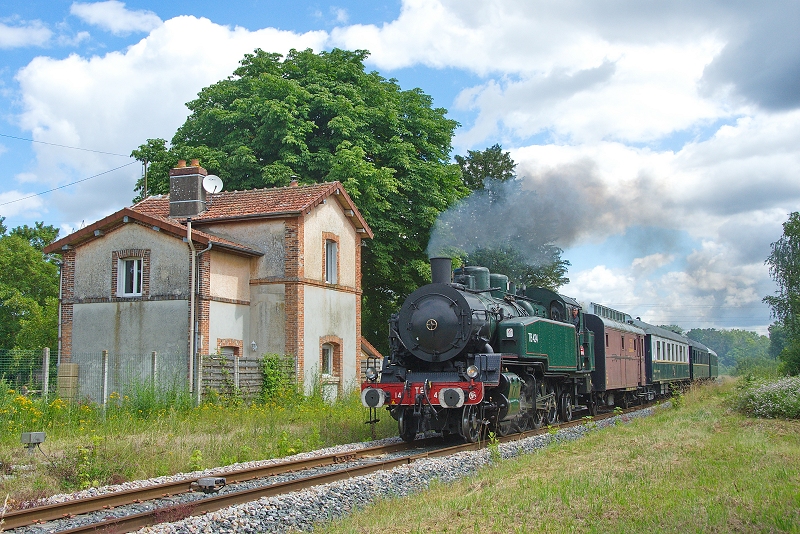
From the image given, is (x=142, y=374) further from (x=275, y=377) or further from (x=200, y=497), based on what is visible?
(x=200, y=497)

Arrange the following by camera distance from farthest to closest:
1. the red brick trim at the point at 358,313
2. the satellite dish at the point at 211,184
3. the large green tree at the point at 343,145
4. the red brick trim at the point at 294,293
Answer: the large green tree at the point at 343,145 → the red brick trim at the point at 358,313 → the satellite dish at the point at 211,184 → the red brick trim at the point at 294,293

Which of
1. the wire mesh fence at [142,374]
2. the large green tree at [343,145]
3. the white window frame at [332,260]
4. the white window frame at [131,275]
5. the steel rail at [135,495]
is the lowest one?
the steel rail at [135,495]

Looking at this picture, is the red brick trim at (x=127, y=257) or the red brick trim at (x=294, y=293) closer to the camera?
the red brick trim at (x=127, y=257)

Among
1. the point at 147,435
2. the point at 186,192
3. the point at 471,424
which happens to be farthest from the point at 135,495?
the point at 186,192

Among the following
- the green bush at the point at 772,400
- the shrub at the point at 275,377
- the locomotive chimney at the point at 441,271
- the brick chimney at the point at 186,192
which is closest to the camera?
the locomotive chimney at the point at 441,271

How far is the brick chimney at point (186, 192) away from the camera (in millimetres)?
22750

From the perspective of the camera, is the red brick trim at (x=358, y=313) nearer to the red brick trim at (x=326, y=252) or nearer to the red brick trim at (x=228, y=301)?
the red brick trim at (x=326, y=252)

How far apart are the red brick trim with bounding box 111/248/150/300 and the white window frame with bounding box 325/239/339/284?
18.1 feet

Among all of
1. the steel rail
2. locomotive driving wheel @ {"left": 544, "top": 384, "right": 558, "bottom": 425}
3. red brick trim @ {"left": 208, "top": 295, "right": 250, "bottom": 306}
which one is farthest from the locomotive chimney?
red brick trim @ {"left": 208, "top": 295, "right": 250, "bottom": 306}

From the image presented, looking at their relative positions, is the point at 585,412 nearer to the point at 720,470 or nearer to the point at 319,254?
the point at 319,254

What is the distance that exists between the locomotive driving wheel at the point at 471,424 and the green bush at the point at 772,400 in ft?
20.7

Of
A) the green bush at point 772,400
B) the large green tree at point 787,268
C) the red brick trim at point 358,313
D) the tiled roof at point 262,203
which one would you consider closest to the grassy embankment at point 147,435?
the red brick trim at point 358,313

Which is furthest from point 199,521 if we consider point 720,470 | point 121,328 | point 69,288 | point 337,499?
point 69,288

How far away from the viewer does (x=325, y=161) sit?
2819 centimetres
